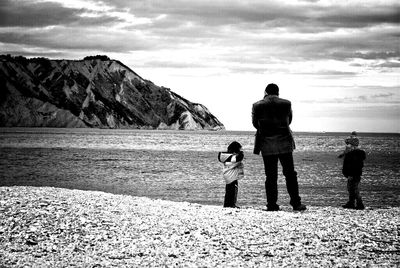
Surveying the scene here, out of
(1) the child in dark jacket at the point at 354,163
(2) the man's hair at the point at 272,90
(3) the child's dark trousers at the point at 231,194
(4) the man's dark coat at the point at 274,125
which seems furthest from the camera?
(1) the child in dark jacket at the point at 354,163

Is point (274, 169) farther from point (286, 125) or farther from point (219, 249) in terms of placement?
point (219, 249)

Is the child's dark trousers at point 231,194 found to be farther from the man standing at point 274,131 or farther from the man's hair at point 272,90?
the man's hair at point 272,90

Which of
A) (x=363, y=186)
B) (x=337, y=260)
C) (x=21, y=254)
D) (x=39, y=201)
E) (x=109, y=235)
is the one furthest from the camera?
(x=363, y=186)

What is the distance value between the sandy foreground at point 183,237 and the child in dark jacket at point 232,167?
2252 millimetres

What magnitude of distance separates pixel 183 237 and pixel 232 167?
15.6 ft

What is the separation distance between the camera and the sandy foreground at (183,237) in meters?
7.91

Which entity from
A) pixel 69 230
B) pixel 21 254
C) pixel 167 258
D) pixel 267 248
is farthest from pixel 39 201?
pixel 267 248

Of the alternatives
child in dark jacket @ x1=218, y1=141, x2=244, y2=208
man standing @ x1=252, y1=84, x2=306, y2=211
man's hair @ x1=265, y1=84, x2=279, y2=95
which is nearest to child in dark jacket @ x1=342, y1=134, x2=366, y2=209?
child in dark jacket @ x1=218, y1=141, x2=244, y2=208

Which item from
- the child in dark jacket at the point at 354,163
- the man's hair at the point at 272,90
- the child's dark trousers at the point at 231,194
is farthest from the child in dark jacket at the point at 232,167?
the child in dark jacket at the point at 354,163

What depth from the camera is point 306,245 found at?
8.58m

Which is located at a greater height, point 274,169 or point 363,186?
point 274,169

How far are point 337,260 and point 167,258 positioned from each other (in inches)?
101

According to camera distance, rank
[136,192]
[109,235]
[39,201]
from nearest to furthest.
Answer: [109,235]
[39,201]
[136,192]

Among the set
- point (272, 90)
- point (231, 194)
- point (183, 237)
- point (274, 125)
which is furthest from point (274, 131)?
point (183, 237)
